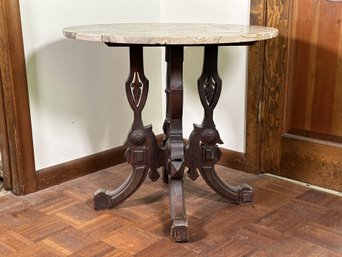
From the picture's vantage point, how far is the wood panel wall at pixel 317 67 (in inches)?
79.5

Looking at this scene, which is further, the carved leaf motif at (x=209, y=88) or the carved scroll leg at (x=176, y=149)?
the carved leaf motif at (x=209, y=88)

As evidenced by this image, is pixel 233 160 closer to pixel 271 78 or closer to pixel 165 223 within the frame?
pixel 271 78

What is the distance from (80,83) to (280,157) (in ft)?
3.38

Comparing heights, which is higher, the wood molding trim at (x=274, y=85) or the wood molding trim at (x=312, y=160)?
the wood molding trim at (x=274, y=85)

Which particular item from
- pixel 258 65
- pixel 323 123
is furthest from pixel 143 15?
pixel 323 123

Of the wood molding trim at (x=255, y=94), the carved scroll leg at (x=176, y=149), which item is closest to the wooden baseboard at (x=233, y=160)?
the wood molding trim at (x=255, y=94)

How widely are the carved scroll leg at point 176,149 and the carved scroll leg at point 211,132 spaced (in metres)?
0.14

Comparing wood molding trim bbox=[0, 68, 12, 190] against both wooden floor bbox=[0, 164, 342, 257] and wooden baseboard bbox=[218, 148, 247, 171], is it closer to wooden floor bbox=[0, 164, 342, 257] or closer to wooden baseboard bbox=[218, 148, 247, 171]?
wooden floor bbox=[0, 164, 342, 257]

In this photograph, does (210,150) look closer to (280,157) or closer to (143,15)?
(280,157)

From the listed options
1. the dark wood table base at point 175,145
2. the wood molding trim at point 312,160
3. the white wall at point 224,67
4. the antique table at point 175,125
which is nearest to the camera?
the antique table at point 175,125

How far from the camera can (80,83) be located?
7.42 ft

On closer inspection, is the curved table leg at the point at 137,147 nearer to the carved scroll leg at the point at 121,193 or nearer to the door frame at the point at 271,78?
the carved scroll leg at the point at 121,193

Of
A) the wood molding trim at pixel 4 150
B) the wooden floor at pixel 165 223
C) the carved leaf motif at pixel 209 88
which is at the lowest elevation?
the wooden floor at pixel 165 223

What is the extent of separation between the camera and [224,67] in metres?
2.37
